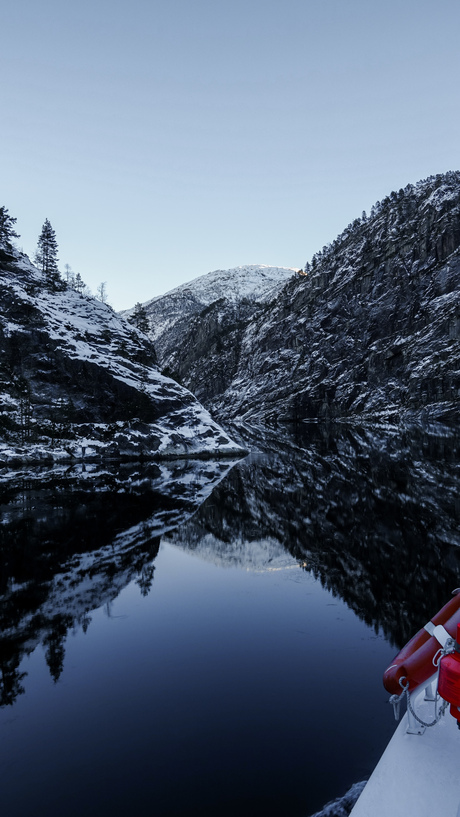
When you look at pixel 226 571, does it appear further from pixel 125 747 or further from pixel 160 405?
pixel 160 405

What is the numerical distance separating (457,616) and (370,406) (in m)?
127

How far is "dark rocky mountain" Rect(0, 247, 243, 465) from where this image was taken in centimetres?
5759

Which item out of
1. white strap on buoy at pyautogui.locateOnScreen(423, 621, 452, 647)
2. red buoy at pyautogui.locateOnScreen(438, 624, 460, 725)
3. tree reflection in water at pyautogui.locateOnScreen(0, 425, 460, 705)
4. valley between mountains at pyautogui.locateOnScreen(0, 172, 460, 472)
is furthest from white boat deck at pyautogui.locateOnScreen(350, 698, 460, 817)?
valley between mountains at pyautogui.locateOnScreen(0, 172, 460, 472)

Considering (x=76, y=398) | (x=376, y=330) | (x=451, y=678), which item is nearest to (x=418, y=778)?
(x=451, y=678)

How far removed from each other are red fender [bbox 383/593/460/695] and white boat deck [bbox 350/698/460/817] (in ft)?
1.90

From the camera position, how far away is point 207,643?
13.9 m

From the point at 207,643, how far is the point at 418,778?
29.2 ft

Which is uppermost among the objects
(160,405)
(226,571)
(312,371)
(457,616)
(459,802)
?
(312,371)

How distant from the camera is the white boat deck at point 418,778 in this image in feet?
17.7

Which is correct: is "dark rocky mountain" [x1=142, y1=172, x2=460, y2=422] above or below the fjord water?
above

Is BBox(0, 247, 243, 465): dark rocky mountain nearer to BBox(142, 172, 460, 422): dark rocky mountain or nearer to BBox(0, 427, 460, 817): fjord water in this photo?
BBox(0, 427, 460, 817): fjord water

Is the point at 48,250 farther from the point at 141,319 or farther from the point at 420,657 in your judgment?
the point at 420,657

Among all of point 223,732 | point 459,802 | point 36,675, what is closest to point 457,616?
point 459,802

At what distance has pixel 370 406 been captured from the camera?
12875 cm
